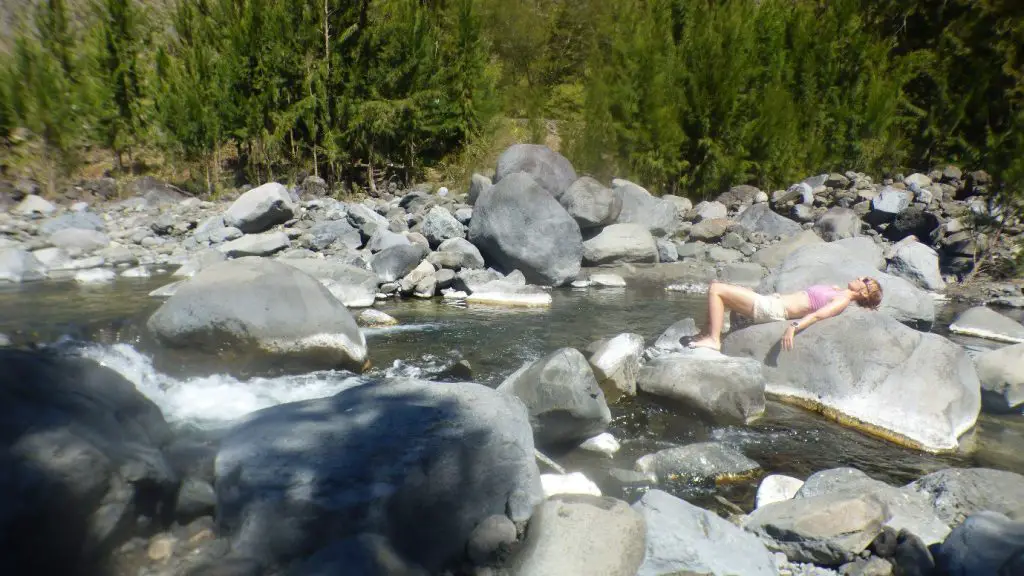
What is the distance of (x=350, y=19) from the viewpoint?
13648 millimetres

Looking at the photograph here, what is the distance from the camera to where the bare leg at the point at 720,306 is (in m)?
5.24

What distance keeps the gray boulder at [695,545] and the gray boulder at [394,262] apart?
19.1ft

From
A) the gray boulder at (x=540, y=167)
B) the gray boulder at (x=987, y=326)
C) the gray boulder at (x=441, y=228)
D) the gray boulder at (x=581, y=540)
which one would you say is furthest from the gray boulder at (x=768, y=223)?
the gray boulder at (x=581, y=540)

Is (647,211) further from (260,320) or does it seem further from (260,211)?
(260,320)

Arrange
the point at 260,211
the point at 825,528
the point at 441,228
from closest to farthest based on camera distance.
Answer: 1. the point at 825,528
2. the point at 441,228
3. the point at 260,211

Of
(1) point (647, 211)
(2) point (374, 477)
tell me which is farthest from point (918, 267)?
(2) point (374, 477)

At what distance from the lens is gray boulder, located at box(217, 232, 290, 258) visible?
29.2ft

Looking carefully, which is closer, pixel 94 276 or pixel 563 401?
pixel 563 401

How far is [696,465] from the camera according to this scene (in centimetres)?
362

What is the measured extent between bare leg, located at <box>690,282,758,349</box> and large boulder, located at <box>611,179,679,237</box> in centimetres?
594

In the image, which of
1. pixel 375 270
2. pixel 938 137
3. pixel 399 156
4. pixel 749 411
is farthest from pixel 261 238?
pixel 938 137

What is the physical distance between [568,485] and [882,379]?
2.53 meters

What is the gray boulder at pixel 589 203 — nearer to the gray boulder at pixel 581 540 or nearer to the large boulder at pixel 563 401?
the large boulder at pixel 563 401

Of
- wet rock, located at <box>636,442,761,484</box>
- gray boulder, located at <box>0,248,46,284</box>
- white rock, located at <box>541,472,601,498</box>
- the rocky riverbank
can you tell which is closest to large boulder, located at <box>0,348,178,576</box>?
the rocky riverbank
